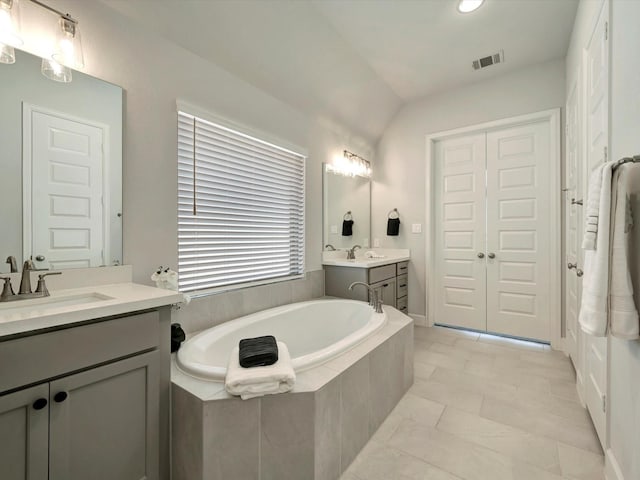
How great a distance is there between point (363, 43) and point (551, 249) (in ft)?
8.87

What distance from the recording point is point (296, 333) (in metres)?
2.41

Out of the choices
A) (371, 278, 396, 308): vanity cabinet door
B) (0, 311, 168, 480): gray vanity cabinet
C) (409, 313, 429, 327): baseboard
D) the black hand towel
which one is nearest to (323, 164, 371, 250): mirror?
the black hand towel

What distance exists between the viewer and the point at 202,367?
1.34 m

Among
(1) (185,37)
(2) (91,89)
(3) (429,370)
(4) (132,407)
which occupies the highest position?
(1) (185,37)

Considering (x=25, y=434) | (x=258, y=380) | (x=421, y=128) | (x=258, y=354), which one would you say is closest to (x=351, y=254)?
(x=421, y=128)

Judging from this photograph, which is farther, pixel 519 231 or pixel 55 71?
pixel 519 231

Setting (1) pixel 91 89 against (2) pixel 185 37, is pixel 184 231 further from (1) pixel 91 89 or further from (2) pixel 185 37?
(2) pixel 185 37

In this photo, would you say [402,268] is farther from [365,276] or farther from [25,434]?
[25,434]

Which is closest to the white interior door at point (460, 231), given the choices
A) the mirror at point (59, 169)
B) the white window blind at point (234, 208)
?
the white window blind at point (234, 208)

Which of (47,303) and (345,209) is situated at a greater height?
(345,209)

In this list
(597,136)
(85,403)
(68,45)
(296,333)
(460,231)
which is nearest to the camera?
(85,403)

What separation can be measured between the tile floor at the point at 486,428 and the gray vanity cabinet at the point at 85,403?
0.96m

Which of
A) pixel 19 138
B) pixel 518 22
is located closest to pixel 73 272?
pixel 19 138

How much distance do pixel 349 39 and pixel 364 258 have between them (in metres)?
2.28
